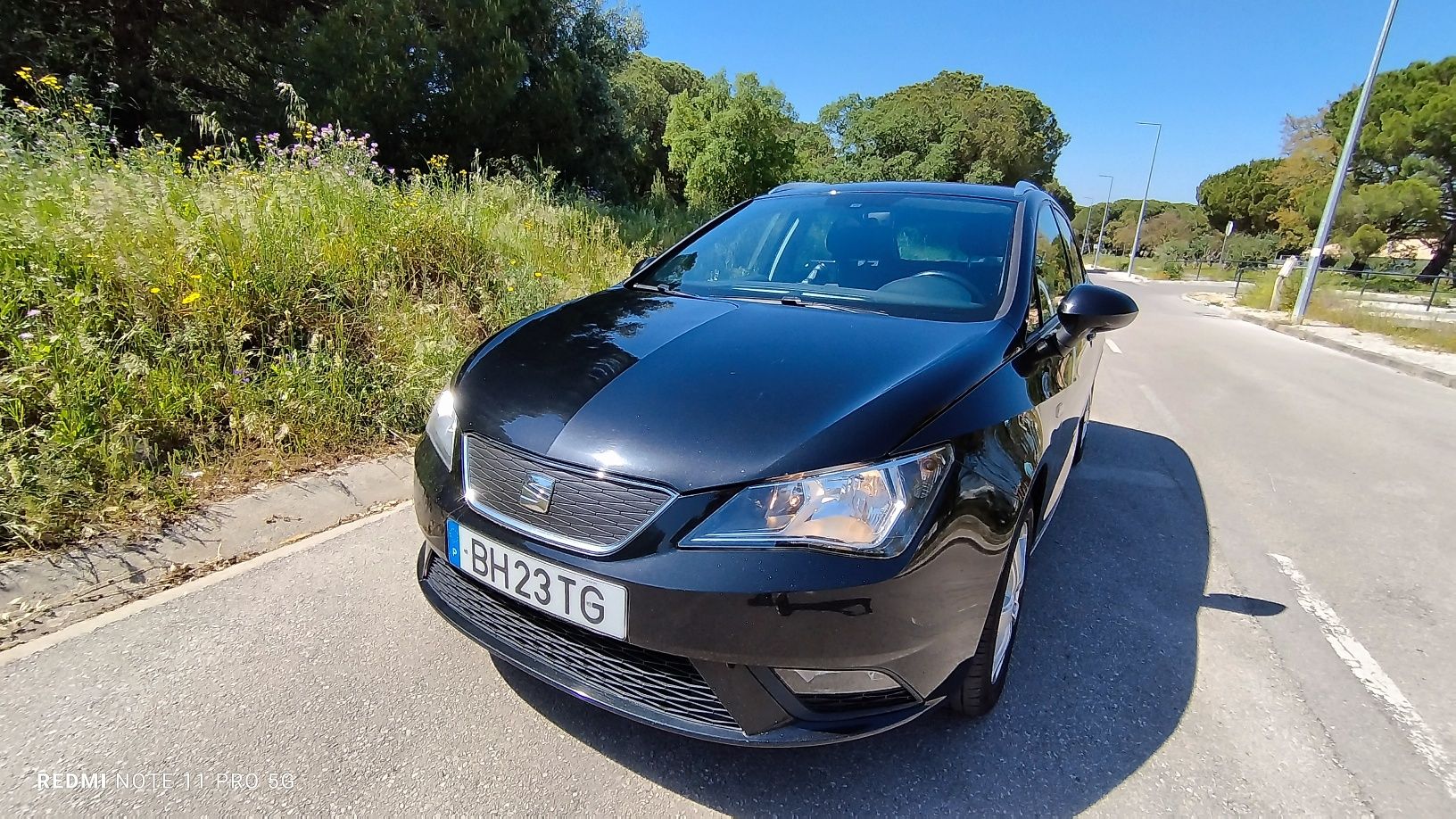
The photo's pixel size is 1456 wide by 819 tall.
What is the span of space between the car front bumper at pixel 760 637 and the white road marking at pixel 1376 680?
1555mm

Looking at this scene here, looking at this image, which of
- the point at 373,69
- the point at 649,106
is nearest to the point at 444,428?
the point at 373,69

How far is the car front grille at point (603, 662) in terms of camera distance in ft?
4.81

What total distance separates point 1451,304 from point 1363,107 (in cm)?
1087

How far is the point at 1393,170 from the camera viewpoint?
29250 millimetres

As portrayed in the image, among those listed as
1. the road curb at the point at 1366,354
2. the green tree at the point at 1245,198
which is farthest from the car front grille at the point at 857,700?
the green tree at the point at 1245,198

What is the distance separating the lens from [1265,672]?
7.41ft

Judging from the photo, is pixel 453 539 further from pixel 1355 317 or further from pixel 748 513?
pixel 1355 317

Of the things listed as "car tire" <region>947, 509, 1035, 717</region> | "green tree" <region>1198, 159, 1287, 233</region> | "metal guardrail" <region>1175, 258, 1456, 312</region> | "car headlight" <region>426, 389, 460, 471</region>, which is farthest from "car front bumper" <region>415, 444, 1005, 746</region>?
"green tree" <region>1198, 159, 1287, 233</region>

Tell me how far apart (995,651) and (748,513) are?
37.1 inches

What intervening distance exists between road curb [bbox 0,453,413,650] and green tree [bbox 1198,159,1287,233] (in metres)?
59.2

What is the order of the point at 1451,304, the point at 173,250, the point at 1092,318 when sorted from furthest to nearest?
the point at 1451,304 → the point at 173,250 → the point at 1092,318

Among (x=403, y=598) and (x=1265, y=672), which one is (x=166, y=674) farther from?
(x=1265, y=672)

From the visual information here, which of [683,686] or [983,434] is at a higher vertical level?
[983,434]

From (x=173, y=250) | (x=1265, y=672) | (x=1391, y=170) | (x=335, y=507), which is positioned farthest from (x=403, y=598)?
(x=1391, y=170)
